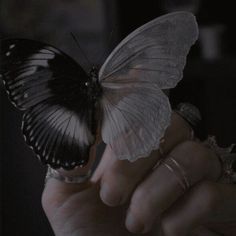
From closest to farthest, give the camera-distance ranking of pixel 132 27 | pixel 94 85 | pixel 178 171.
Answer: pixel 94 85 < pixel 178 171 < pixel 132 27

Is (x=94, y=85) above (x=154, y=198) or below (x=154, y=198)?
above

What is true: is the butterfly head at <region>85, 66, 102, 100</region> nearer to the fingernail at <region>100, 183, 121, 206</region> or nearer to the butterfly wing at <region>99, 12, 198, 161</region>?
the butterfly wing at <region>99, 12, 198, 161</region>

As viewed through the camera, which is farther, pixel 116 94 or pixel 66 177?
pixel 66 177

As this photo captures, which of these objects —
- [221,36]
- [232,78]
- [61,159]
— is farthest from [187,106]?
[221,36]

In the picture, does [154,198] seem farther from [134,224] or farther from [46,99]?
[46,99]

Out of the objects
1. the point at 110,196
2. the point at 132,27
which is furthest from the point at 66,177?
the point at 132,27

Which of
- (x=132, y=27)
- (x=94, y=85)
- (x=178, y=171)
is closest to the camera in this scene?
(x=94, y=85)

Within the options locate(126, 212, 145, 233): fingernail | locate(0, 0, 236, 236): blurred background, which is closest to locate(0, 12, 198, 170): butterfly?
locate(126, 212, 145, 233): fingernail

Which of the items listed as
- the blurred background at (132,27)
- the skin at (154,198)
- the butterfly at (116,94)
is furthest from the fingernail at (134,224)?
the blurred background at (132,27)
